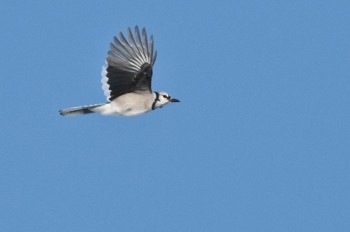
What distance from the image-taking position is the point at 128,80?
Answer: 154ft

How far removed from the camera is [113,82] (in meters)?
47.0

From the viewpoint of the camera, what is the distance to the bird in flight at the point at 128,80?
152 feet

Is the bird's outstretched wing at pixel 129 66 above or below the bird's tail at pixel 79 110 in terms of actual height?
above

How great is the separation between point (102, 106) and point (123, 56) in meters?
1.47

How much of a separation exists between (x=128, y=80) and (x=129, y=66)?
0.47 m

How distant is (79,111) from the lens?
47.4 m

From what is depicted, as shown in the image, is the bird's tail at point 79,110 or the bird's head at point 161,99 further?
the bird's head at point 161,99

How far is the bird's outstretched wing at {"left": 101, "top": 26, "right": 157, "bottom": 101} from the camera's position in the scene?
152 ft

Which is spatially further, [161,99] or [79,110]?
[161,99]

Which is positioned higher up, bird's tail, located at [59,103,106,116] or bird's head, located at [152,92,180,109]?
bird's head, located at [152,92,180,109]

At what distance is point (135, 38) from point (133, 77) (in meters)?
1.17

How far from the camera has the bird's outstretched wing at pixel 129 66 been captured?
46.2 meters

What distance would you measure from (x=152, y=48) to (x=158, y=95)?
1835mm

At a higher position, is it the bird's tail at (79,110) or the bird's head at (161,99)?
the bird's head at (161,99)
